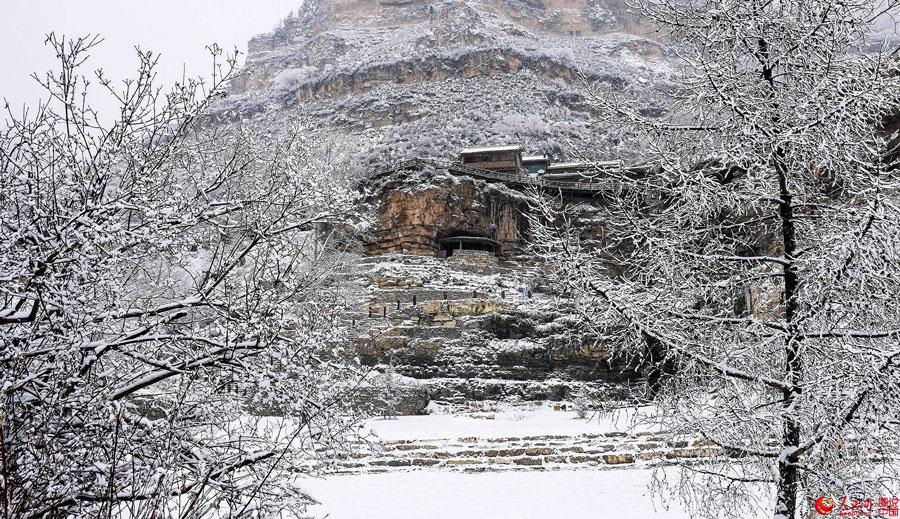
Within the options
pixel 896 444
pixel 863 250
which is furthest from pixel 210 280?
pixel 896 444

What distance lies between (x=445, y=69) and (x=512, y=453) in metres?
64.8

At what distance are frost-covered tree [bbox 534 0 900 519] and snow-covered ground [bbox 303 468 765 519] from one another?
13.5 feet

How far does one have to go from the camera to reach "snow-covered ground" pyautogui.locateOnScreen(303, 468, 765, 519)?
805 centimetres

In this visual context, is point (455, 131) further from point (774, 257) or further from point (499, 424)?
point (774, 257)

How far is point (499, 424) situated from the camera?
51.3ft

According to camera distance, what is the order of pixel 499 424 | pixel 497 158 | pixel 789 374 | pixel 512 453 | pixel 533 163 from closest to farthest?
pixel 789 374, pixel 512 453, pixel 499 424, pixel 497 158, pixel 533 163

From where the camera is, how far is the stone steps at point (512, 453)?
11336mm

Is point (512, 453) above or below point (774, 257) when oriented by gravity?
below

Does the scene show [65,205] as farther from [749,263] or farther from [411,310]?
[411,310]

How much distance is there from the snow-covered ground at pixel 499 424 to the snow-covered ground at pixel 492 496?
5.57 feet

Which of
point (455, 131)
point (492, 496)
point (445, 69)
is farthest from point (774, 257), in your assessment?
point (445, 69)

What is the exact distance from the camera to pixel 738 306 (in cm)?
586

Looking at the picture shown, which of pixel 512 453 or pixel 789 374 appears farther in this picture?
pixel 512 453
